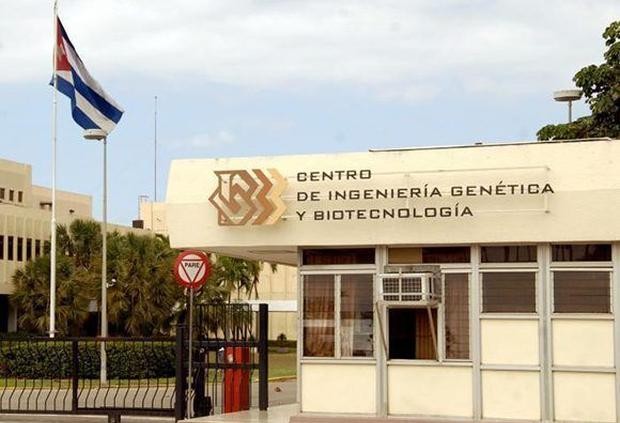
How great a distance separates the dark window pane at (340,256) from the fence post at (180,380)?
2.72 meters

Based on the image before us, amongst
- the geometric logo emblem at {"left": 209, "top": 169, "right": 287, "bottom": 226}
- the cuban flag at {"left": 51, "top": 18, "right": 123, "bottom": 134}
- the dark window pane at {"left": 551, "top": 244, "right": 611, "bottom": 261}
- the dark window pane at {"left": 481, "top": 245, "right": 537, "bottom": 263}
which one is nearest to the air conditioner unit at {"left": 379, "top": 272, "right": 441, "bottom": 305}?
the dark window pane at {"left": 481, "top": 245, "right": 537, "bottom": 263}

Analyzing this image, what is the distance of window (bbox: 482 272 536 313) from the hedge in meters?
13.7

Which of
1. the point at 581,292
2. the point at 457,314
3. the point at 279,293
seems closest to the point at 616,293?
the point at 581,292

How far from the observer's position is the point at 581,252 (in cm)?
1756

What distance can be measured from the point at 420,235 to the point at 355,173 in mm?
1343

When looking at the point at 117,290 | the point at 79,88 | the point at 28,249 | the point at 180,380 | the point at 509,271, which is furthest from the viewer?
the point at 28,249

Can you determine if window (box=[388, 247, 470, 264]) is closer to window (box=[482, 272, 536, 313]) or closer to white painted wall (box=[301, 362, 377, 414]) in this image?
window (box=[482, 272, 536, 313])

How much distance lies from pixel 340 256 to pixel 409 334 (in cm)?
162

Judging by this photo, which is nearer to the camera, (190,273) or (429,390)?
(429,390)

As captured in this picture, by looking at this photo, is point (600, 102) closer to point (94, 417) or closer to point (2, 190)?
point (94, 417)

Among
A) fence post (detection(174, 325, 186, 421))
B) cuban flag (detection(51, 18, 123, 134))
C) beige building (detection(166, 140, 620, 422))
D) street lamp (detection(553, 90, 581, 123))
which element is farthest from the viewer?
cuban flag (detection(51, 18, 123, 134))

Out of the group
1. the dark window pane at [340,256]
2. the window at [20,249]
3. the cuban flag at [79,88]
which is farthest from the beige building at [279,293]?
the dark window pane at [340,256]

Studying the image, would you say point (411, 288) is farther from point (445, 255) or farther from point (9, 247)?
point (9, 247)

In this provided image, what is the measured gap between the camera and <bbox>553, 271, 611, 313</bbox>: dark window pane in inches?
685
